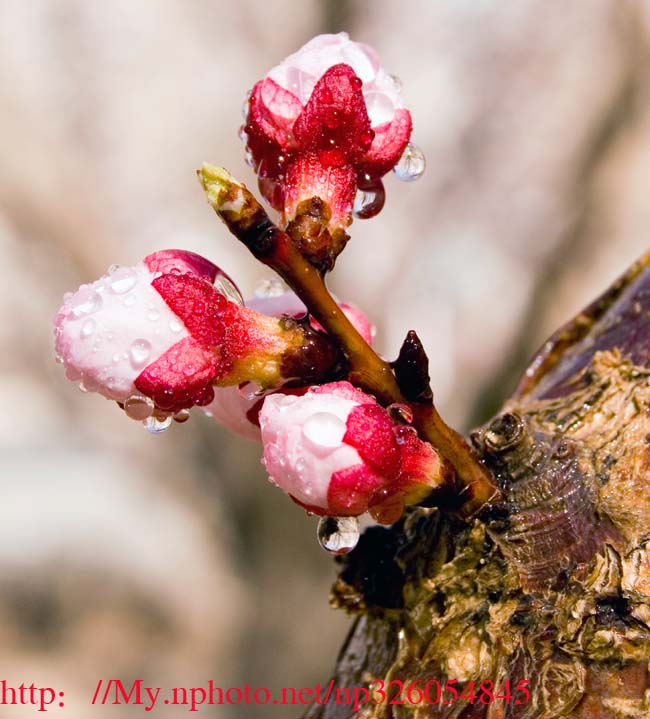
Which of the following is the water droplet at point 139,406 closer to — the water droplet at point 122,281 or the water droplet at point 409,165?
the water droplet at point 122,281

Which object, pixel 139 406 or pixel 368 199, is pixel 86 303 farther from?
pixel 368 199

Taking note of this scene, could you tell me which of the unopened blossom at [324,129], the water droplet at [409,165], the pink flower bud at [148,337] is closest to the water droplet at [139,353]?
the pink flower bud at [148,337]

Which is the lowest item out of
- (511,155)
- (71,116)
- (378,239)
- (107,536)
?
(107,536)

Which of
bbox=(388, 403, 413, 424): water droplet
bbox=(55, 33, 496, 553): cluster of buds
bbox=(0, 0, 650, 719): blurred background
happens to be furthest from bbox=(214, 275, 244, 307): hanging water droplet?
bbox=(0, 0, 650, 719): blurred background

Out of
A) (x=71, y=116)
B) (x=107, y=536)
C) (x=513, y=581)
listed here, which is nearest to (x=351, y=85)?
(x=513, y=581)

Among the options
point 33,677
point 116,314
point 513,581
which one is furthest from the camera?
point 33,677

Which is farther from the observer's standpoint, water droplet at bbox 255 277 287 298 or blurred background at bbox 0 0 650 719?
blurred background at bbox 0 0 650 719

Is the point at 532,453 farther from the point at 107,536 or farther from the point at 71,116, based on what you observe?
the point at 71,116

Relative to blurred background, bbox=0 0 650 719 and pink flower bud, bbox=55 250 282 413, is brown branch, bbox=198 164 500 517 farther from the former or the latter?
blurred background, bbox=0 0 650 719
